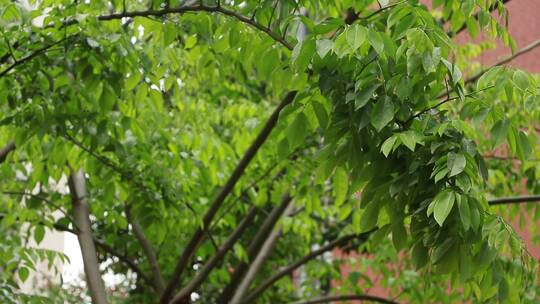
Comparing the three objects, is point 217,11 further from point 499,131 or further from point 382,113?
point 499,131

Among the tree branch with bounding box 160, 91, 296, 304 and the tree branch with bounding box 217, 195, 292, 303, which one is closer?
the tree branch with bounding box 160, 91, 296, 304

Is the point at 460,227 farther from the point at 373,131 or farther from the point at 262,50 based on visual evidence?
the point at 262,50

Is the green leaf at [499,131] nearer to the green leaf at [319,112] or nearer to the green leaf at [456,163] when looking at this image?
the green leaf at [456,163]

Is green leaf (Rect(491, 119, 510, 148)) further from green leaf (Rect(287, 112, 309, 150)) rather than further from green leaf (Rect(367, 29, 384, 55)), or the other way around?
green leaf (Rect(287, 112, 309, 150))

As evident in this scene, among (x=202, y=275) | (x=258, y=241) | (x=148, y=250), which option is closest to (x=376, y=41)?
(x=202, y=275)

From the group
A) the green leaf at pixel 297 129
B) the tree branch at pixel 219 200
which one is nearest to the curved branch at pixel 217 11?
the green leaf at pixel 297 129

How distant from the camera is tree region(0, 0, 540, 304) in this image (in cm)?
356

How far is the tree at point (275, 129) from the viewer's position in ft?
11.7

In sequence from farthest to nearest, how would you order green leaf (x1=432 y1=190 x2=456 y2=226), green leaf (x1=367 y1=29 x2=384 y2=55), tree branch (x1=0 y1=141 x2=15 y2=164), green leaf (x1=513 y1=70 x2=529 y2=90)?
1. tree branch (x1=0 y1=141 x2=15 y2=164)
2. green leaf (x1=513 y1=70 x2=529 y2=90)
3. green leaf (x1=367 y1=29 x2=384 y2=55)
4. green leaf (x1=432 y1=190 x2=456 y2=226)

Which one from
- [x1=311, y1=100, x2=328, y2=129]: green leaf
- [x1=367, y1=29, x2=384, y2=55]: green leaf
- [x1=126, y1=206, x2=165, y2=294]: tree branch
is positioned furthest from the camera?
[x1=126, y1=206, x2=165, y2=294]: tree branch

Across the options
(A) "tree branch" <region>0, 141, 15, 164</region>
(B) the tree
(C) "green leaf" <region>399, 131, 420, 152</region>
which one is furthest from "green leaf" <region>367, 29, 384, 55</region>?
(A) "tree branch" <region>0, 141, 15, 164</region>

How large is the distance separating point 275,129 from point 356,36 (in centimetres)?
140

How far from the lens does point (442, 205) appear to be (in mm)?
3291

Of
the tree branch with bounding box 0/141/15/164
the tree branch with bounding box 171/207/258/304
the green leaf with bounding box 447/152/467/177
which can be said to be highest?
the tree branch with bounding box 0/141/15/164
